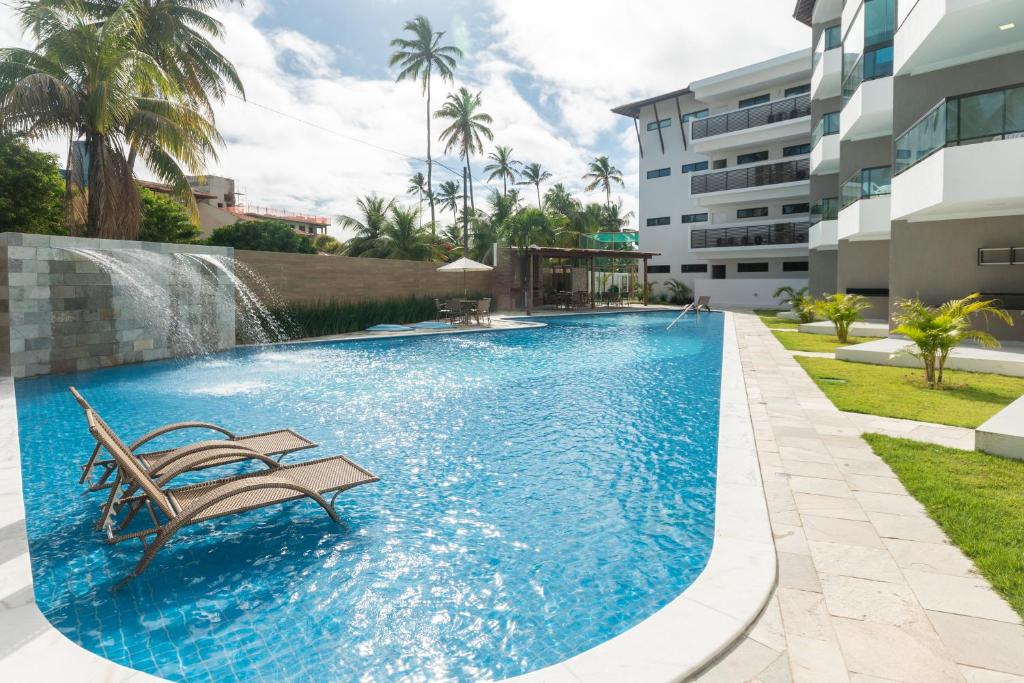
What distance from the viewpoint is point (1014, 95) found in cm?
1008

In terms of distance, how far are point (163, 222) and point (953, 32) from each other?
33758 mm

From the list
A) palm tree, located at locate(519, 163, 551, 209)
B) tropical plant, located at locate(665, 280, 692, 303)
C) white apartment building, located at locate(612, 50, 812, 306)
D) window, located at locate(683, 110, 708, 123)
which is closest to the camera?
white apartment building, located at locate(612, 50, 812, 306)

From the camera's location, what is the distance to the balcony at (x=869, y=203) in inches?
661

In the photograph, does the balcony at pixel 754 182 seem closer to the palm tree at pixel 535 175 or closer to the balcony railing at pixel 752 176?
the balcony railing at pixel 752 176

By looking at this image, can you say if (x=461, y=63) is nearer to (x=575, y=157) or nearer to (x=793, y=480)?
(x=575, y=157)

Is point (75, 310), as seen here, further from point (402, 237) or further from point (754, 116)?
point (754, 116)

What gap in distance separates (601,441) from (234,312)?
12069 millimetres

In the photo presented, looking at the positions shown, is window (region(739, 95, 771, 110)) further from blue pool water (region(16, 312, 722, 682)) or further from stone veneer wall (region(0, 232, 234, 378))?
stone veneer wall (region(0, 232, 234, 378))

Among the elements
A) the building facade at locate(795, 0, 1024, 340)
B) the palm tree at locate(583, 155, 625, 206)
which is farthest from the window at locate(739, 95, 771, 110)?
the palm tree at locate(583, 155, 625, 206)

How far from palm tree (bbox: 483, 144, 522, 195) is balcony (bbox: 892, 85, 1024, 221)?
42460 millimetres

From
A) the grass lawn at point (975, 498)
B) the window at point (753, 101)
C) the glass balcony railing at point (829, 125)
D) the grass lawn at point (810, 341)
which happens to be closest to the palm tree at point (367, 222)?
the glass balcony railing at point (829, 125)

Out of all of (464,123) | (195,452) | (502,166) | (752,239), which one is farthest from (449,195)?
(195,452)

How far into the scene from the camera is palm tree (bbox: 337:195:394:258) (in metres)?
34.7

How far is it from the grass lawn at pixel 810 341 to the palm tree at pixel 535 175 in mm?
42949
